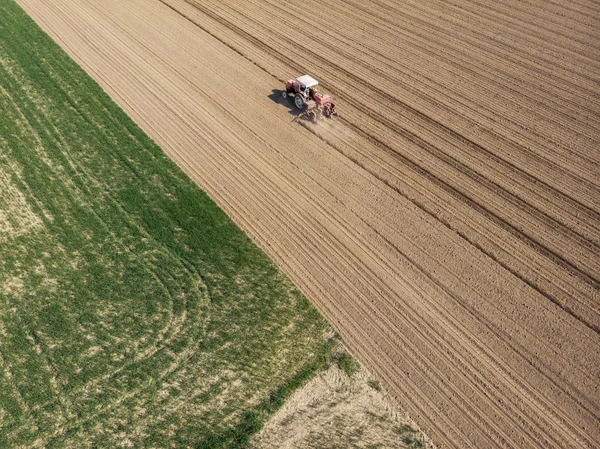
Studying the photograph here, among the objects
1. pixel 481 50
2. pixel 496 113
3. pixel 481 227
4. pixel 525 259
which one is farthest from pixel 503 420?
pixel 481 50

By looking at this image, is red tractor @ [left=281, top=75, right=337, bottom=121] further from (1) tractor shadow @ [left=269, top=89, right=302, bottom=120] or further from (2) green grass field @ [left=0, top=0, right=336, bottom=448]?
(2) green grass field @ [left=0, top=0, right=336, bottom=448]

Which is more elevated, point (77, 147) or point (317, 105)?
point (317, 105)

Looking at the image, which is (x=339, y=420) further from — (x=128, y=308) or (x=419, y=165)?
(x=419, y=165)

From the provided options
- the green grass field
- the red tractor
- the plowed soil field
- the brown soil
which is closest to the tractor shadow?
the plowed soil field

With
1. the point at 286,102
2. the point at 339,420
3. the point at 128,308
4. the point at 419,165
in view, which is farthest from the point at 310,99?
the point at 339,420

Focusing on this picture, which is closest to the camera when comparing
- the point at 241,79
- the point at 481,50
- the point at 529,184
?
the point at 529,184

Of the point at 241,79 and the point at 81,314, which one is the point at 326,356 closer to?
the point at 81,314
